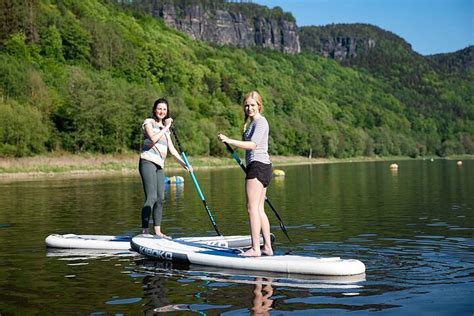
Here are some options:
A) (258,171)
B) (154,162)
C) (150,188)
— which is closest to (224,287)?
(258,171)

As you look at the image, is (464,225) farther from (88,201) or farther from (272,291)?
(88,201)

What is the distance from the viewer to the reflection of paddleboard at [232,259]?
9977 millimetres

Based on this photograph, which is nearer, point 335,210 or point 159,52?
point 335,210

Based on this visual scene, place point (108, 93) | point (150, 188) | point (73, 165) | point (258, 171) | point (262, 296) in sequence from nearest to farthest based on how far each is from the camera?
point (262, 296) < point (258, 171) < point (150, 188) < point (73, 165) < point (108, 93)

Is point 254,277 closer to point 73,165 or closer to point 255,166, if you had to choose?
point 255,166

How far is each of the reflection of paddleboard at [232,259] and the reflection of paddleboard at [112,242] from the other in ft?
2.28

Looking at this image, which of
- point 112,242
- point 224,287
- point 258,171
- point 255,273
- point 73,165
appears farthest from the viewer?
point 73,165

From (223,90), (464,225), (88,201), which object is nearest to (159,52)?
(223,90)

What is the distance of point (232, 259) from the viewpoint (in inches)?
426

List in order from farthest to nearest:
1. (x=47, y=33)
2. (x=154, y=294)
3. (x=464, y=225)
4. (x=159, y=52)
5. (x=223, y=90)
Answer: (x=223, y=90), (x=159, y=52), (x=47, y=33), (x=464, y=225), (x=154, y=294)

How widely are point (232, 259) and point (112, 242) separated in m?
3.83

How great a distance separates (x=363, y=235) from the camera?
1568 cm

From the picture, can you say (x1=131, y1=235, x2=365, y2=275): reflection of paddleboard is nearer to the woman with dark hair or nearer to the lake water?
the lake water

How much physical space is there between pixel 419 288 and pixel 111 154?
80.1 meters
